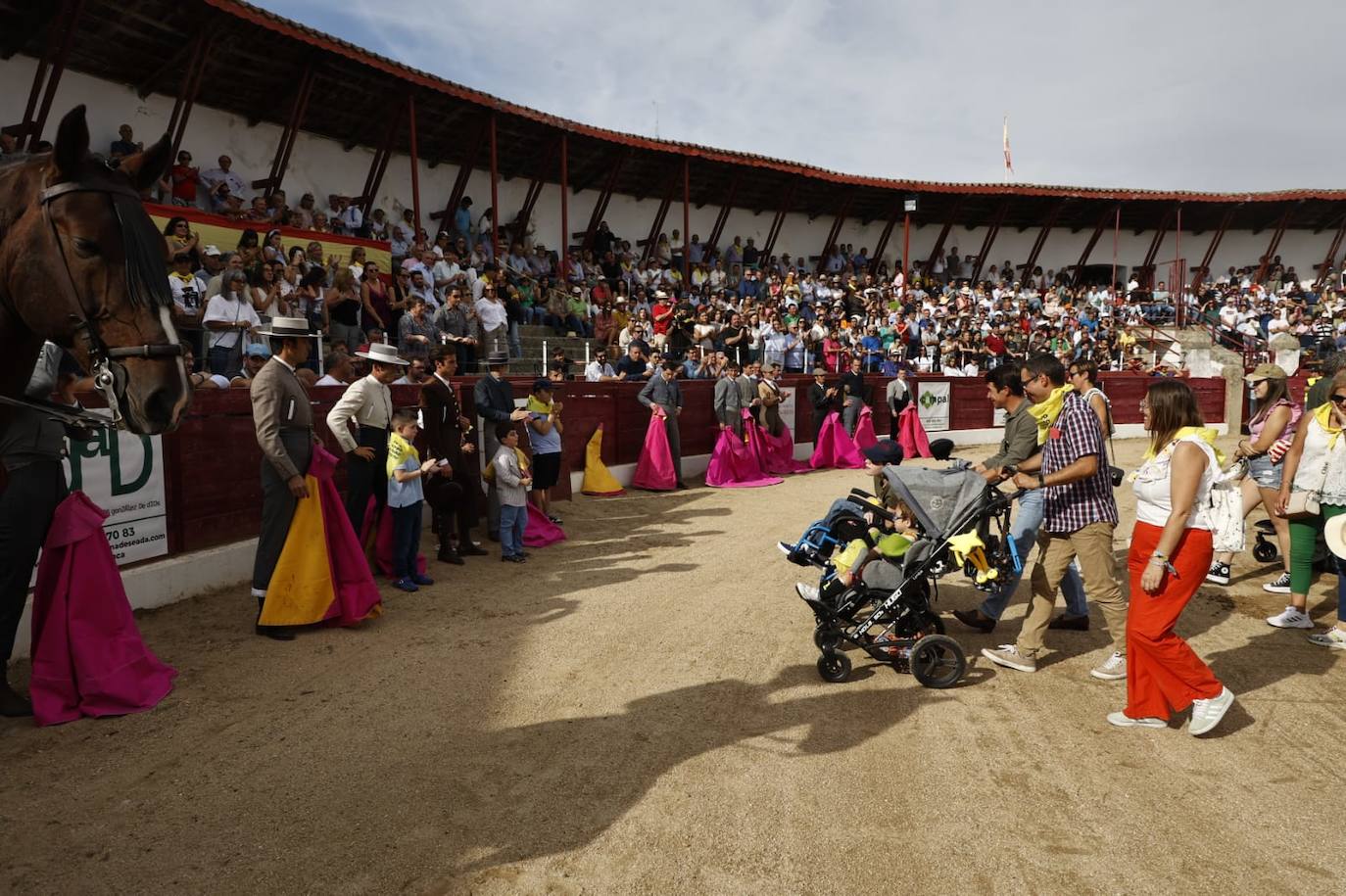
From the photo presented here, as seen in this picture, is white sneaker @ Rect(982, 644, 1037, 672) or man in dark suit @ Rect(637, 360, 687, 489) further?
man in dark suit @ Rect(637, 360, 687, 489)

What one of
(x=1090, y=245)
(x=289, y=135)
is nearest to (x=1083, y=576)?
(x=289, y=135)

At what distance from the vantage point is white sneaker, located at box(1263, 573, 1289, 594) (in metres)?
6.69

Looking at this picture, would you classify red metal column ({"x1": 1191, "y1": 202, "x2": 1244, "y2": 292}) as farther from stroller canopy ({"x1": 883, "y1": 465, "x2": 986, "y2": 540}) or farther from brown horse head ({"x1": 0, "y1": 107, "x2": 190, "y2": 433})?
brown horse head ({"x1": 0, "y1": 107, "x2": 190, "y2": 433})

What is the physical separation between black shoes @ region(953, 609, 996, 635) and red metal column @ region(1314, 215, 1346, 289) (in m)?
33.9

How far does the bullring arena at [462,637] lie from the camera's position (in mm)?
2922

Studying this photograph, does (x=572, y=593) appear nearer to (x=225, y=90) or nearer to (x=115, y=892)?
(x=115, y=892)

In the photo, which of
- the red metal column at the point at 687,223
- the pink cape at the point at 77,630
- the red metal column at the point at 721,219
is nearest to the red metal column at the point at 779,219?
the red metal column at the point at 721,219

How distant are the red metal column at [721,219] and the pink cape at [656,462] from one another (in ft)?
39.4

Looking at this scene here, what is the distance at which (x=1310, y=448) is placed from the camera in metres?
5.50

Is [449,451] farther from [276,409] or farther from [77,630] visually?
[77,630]

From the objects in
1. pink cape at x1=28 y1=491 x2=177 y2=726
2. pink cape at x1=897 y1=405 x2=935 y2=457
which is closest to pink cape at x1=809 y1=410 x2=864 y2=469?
pink cape at x1=897 y1=405 x2=935 y2=457

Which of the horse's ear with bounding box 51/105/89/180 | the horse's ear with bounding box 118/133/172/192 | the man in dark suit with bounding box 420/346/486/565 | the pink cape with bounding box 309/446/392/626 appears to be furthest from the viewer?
the man in dark suit with bounding box 420/346/486/565

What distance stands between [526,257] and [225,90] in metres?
6.26

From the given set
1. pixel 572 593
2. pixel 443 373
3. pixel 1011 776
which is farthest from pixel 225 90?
pixel 1011 776
